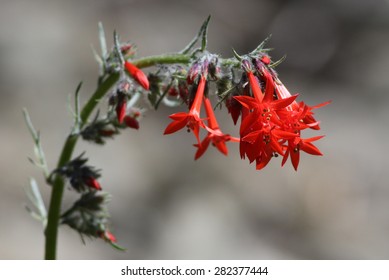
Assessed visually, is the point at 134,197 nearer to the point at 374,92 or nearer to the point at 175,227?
the point at 175,227

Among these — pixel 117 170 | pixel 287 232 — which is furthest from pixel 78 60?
pixel 287 232

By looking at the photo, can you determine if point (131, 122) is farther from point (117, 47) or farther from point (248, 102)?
point (248, 102)

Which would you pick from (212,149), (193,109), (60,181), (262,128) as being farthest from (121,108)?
(212,149)

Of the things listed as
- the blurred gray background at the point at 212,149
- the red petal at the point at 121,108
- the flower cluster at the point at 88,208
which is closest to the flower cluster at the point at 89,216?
the flower cluster at the point at 88,208

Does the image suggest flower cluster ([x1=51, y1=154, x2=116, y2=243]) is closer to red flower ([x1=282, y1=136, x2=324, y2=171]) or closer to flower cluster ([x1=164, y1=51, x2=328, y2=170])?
flower cluster ([x1=164, y1=51, x2=328, y2=170])

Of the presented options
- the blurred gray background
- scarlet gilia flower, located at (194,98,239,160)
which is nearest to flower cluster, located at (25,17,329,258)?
scarlet gilia flower, located at (194,98,239,160)

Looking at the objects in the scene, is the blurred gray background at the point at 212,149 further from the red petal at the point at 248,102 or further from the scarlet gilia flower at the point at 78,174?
the red petal at the point at 248,102

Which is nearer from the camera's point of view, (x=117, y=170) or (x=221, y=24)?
Answer: (x=117, y=170)
